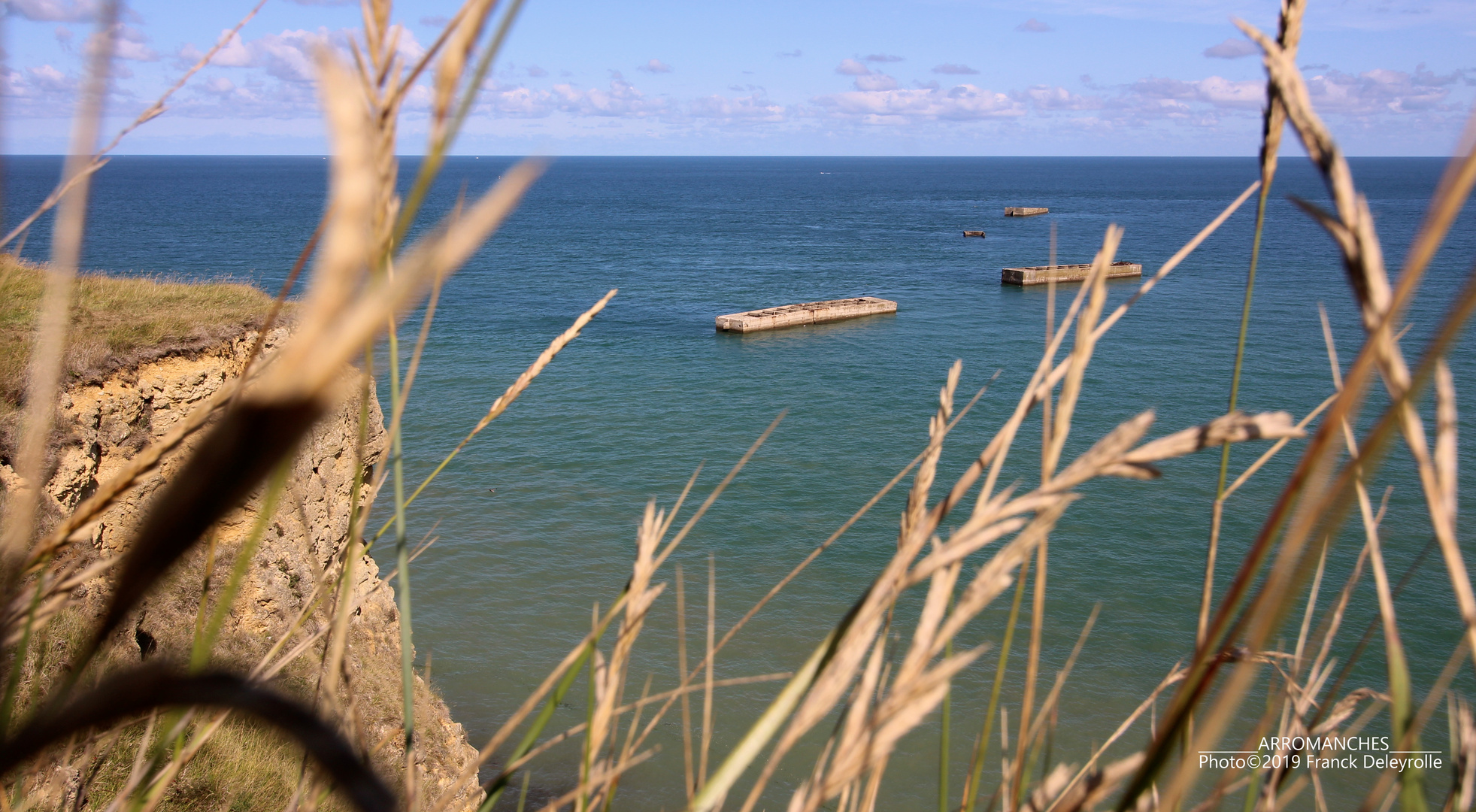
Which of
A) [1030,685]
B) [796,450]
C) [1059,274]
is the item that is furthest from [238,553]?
[1059,274]

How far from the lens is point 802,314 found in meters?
34.8

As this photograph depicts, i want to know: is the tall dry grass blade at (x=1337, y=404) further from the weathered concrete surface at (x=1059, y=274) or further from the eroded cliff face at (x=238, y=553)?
the weathered concrete surface at (x=1059, y=274)

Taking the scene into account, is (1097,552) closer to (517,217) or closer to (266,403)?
(266,403)

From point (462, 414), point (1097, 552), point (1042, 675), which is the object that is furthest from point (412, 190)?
point (462, 414)

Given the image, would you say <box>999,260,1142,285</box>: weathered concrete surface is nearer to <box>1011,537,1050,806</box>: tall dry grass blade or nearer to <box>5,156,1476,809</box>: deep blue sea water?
<box>5,156,1476,809</box>: deep blue sea water

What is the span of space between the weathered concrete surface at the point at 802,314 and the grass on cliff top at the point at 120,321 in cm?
2189

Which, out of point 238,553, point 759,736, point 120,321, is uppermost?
point 759,736

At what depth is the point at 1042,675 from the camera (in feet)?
40.7

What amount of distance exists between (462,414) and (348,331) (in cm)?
2333

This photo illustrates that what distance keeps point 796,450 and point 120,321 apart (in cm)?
1354

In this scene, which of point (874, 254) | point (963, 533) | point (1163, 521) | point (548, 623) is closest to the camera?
point (963, 533)

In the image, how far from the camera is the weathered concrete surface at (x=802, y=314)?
3319cm

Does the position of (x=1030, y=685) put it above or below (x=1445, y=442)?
below

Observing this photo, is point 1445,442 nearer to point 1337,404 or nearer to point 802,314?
point 1337,404
